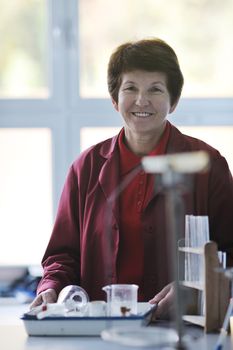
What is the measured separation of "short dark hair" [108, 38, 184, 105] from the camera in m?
2.76

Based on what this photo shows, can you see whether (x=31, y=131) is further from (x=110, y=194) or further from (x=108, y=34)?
(x=110, y=194)

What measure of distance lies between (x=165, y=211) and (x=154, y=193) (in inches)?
3.1

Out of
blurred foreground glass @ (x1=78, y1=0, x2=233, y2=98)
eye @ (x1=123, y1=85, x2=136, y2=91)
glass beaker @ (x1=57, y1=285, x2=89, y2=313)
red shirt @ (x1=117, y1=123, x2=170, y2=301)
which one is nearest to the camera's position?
glass beaker @ (x1=57, y1=285, x2=89, y2=313)

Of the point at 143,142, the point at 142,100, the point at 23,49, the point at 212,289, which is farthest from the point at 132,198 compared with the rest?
the point at 23,49

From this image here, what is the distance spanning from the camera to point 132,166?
2.81 metres

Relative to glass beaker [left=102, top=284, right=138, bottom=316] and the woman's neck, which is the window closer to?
the woman's neck

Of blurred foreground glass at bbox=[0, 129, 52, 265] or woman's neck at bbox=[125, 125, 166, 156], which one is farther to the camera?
blurred foreground glass at bbox=[0, 129, 52, 265]

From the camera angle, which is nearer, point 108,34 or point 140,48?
point 140,48

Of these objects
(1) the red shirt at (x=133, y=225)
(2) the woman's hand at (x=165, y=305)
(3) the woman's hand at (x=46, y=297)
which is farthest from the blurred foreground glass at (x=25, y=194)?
(2) the woman's hand at (x=165, y=305)

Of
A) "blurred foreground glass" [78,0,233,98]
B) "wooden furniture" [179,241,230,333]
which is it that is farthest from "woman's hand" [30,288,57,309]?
"blurred foreground glass" [78,0,233,98]

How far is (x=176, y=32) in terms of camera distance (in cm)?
384

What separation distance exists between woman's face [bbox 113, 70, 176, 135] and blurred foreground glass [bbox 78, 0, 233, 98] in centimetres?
109

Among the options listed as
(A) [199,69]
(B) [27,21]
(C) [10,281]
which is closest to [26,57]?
(B) [27,21]

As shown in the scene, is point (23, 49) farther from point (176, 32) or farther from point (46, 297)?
point (46, 297)
